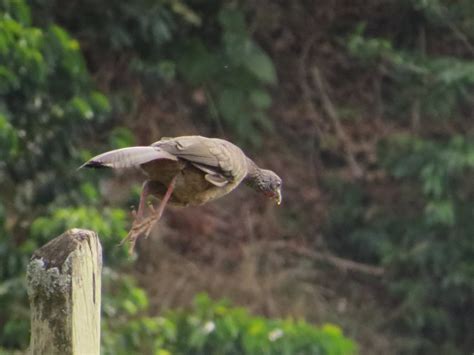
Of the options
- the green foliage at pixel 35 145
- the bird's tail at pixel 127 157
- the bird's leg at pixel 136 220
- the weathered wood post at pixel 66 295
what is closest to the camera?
the weathered wood post at pixel 66 295

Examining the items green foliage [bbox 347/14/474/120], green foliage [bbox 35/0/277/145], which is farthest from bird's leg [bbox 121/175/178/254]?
green foliage [bbox 347/14/474/120]

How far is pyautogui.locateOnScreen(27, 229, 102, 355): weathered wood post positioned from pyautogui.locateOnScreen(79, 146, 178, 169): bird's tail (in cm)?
31

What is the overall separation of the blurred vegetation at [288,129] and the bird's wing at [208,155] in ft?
9.32

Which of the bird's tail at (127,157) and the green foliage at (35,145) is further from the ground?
the bird's tail at (127,157)

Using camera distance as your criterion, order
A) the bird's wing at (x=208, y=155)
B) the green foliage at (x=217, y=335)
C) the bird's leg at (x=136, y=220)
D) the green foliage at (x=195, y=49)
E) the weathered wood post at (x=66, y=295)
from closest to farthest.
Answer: the weathered wood post at (x=66, y=295), the bird's leg at (x=136, y=220), the bird's wing at (x=208, y=155), the green foliage at (x=217, y=335), the green foliage at (x=195, y=49)

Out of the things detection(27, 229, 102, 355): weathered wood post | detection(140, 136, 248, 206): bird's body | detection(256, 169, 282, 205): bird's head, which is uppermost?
detection(27, 229, 102, 355): weathered wood post

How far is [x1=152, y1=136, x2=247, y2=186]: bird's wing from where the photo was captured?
114 inches

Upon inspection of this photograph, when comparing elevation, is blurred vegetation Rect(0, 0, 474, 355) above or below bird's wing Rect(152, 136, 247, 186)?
below

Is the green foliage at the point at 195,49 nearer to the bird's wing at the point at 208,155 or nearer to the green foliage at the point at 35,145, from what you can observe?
the green foliage at the point at 35,145

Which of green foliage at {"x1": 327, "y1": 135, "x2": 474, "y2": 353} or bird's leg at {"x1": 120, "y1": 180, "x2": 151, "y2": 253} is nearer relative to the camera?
bird's leg at {"x1": 120, "y1": 180, "x2": 151, "y2": 253}

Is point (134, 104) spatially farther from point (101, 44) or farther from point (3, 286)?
point (3, 286)

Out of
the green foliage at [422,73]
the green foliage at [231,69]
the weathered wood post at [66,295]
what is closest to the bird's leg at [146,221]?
the weathered wood post at [66,295]

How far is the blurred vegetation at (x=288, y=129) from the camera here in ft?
19.5

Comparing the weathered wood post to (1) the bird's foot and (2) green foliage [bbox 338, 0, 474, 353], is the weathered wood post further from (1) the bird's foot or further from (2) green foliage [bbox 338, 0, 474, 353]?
(2) green foliage [bbox 338, 0, 474, 353]
